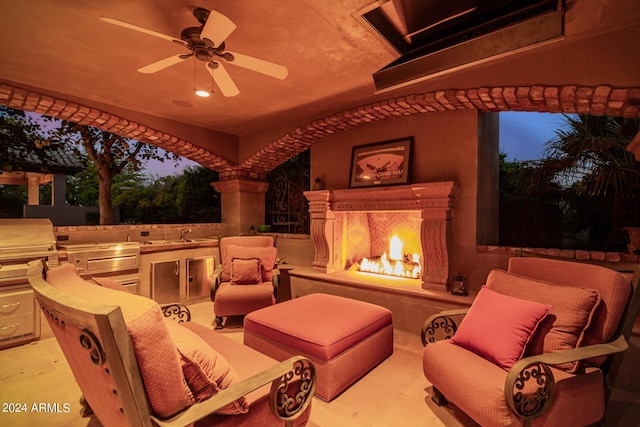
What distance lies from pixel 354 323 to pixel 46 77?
3.86 m

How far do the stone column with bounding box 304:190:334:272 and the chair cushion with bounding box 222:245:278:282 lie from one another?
745mm

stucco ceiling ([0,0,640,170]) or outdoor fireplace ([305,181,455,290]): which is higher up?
stucco ceiling ([0,0,640,170])

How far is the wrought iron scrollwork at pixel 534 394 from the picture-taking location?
4.81 ft

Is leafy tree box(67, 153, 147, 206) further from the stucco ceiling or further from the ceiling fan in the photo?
the ceiling fan

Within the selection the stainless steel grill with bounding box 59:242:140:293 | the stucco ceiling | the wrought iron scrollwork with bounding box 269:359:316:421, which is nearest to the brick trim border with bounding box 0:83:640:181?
the stucco ceiling

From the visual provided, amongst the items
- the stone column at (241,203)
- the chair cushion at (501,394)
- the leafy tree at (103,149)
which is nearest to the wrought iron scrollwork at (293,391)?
the chair cushion at (501,394)

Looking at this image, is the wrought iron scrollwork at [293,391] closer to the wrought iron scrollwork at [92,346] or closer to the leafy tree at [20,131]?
the wrought iron scrollwork at [92,346]

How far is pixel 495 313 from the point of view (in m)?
1.88

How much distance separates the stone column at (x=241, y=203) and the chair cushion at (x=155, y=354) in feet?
14.3

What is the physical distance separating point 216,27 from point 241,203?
3760 mm

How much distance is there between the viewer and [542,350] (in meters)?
1.74

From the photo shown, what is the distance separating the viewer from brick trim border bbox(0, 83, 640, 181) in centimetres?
252

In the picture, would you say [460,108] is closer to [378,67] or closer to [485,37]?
[378,67]

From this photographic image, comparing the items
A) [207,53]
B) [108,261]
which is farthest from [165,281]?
[207,53]
